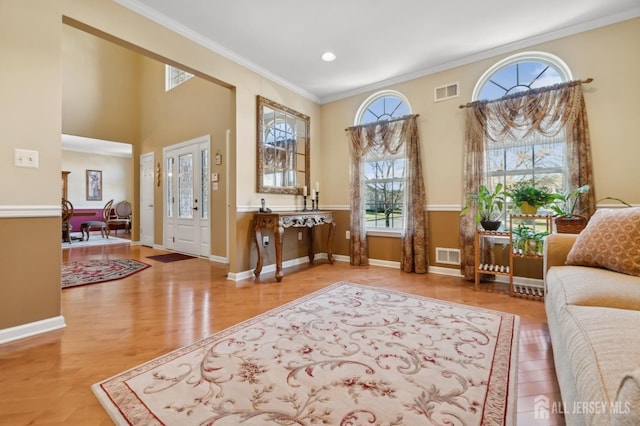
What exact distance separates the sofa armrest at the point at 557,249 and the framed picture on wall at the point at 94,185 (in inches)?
439

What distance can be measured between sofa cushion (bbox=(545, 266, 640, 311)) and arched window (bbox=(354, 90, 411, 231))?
2.46 m

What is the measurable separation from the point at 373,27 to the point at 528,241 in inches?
107

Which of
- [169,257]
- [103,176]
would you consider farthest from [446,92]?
[103,176]

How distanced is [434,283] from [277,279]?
1.86 metres

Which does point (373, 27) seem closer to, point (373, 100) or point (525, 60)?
point (373, 100)

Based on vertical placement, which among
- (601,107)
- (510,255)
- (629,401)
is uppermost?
(601,107)

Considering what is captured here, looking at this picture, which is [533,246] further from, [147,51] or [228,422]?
[147,51]

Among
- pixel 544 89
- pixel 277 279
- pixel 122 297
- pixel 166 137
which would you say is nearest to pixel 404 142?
pixel 544 89

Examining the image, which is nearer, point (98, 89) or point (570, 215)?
point (570, 215)

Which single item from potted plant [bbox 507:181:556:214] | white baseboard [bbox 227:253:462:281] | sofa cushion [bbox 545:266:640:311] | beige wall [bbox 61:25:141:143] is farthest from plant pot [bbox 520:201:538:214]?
beige wall [bbox 61:25:141:143]

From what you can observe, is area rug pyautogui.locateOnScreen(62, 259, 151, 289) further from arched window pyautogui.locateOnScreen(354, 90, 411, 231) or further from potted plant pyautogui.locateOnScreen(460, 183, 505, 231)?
potted plant pyautogui.locateOnScreen(460, 183, 505, 231)

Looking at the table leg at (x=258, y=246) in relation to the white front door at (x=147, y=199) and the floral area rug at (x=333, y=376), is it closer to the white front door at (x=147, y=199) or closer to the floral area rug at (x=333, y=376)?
the floral area rug at (x=333, y=376)

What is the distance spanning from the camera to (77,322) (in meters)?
2.19

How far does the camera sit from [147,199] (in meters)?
6.09
